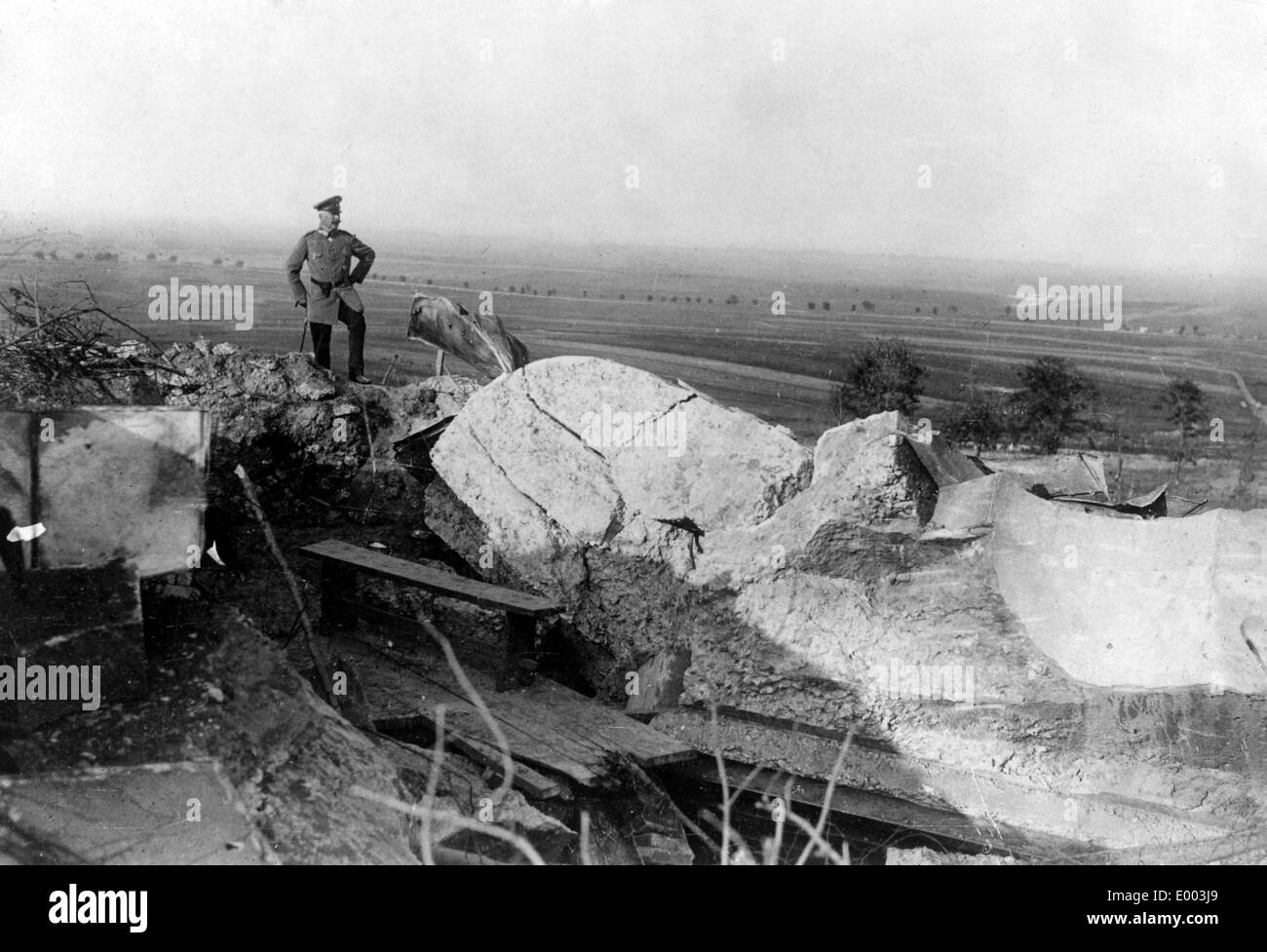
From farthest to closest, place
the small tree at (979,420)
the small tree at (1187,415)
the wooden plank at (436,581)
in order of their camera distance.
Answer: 1. the small tree at (979,420)
2. the small tree at (1187,415)
3. the wooden plank at (436,581)

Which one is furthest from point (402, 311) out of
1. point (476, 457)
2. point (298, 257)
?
point (476, 457)

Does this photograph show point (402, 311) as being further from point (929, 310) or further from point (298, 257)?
point (929, 310)

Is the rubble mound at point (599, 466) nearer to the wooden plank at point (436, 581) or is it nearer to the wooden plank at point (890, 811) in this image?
the wooden plank at point (436, 581)

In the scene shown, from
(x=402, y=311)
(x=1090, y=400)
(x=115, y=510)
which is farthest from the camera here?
(x=402, y=311)

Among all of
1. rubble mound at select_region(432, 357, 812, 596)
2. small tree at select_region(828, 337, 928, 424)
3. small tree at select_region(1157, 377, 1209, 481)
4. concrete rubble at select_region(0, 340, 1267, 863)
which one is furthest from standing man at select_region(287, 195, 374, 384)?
small tree at select_region(1157, 377, 1209, 481)

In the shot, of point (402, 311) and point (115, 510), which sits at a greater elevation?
point (402, 311)

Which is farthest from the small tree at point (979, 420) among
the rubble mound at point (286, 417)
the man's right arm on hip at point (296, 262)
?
the man's right arm on hip at point (296, 262)

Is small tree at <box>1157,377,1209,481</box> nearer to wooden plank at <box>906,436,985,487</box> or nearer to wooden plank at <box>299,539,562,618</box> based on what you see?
wooden plank at <box>906,436,985,487</box>
